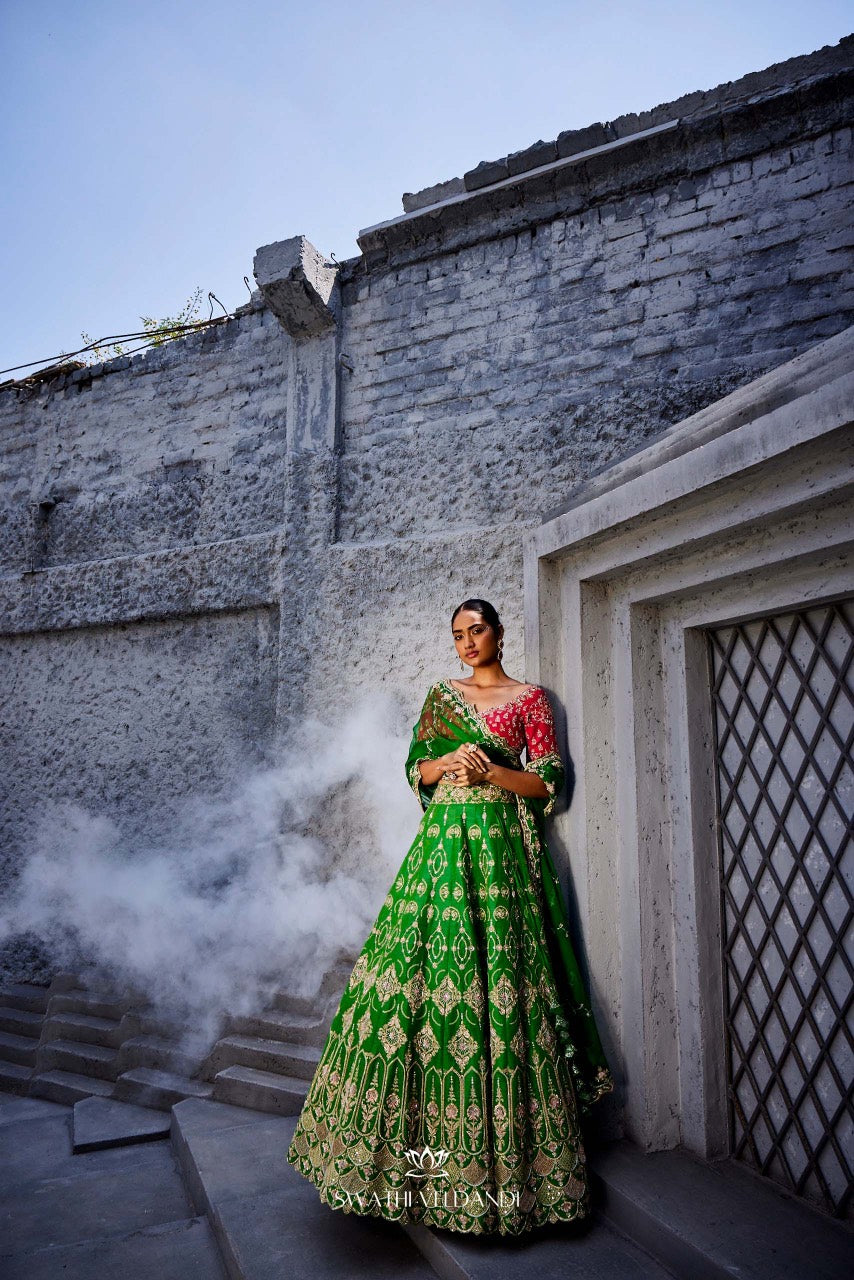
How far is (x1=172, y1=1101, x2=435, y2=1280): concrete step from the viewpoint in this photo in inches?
91.6

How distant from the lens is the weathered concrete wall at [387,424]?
410 cm

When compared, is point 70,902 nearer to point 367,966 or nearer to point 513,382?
point 367,966

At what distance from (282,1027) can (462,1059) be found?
6.37 ft

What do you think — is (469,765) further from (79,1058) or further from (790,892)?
(79,1058)

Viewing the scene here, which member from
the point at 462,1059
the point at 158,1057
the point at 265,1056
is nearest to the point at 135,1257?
the point at 265,1056

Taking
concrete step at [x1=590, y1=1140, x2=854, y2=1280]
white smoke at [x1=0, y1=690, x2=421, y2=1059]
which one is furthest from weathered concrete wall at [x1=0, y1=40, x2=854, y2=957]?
concrete step at [x1=590, y1=1140, x2=854, y2=1280]

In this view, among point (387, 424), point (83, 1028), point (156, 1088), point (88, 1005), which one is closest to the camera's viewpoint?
point (156, 1088)

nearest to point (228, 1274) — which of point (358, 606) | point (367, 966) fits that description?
point (367, 966)

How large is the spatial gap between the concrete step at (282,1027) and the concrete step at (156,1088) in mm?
295

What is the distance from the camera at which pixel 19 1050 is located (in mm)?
4668

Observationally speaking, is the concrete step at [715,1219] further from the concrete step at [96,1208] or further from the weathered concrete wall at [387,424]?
the weathered concrete wall at [387,424]

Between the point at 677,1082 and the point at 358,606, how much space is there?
2998 mm

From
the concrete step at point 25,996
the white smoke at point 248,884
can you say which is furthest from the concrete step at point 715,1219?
the concrete step at point 25,996

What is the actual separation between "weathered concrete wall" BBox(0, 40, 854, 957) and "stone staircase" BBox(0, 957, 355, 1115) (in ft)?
4.48
